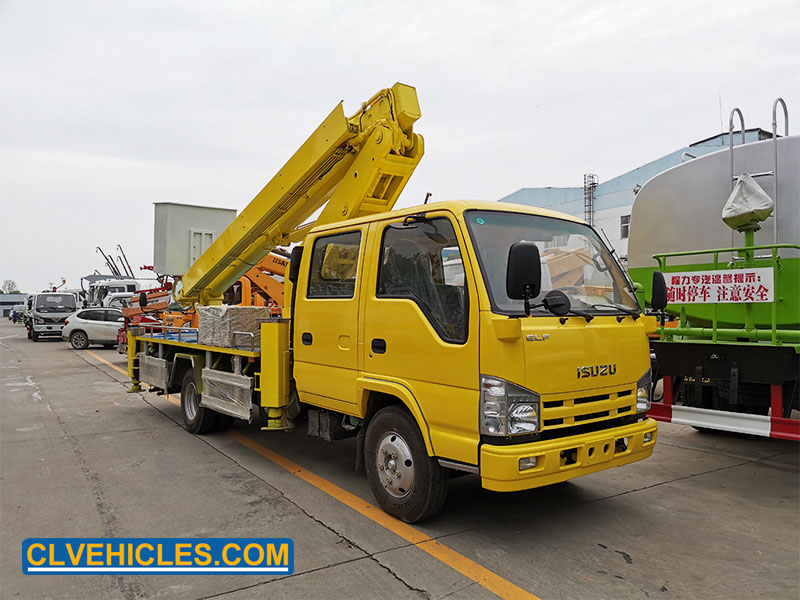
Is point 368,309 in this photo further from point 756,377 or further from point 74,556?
point 756,377

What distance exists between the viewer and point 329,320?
16.4ft

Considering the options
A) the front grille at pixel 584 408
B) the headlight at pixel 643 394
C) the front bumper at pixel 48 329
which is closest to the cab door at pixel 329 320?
the front grille at pixel 584 408

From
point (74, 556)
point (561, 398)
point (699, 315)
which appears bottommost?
point (74, 556)

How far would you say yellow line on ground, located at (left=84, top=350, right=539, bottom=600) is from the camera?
11.1 ft

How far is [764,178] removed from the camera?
5449 millimetres

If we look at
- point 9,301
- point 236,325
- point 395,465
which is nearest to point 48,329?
point 236,325

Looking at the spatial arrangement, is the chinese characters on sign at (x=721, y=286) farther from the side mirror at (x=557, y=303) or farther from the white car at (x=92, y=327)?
the white car at (x=92, y=327)

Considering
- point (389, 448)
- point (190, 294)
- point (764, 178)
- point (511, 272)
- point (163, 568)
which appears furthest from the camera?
point (190, 294)

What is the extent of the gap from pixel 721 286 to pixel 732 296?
0.41 ft

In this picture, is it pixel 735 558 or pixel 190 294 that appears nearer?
pixel 735 558

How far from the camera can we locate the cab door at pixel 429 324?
380cm

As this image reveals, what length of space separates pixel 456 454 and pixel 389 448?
2.39 feet

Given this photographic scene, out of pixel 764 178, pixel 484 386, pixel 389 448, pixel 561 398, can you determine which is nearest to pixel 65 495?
pixel 389 448

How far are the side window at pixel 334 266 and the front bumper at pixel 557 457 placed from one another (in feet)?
6.19
